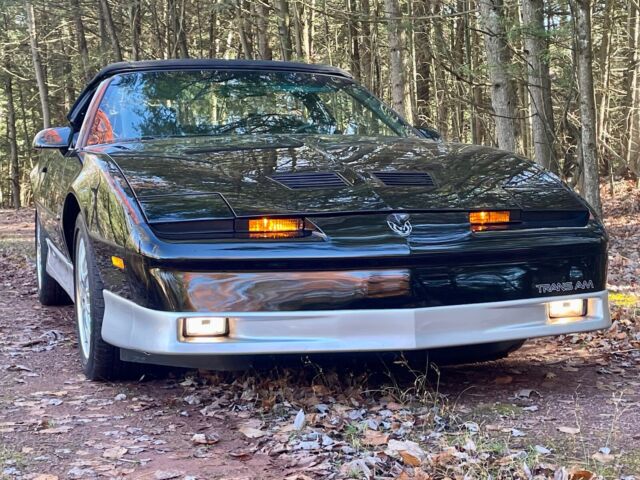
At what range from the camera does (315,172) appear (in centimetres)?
341

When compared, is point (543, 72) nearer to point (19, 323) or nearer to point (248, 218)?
point (19, 323)

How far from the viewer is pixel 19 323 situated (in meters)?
5.44

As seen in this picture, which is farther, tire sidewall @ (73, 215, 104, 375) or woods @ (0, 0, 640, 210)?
woods @ (0, 0, 640, 210)

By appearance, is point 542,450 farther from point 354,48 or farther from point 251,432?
point 354,48

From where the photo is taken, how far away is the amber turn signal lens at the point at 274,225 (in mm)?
2945

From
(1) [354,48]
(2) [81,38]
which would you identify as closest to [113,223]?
(1) [354,48]

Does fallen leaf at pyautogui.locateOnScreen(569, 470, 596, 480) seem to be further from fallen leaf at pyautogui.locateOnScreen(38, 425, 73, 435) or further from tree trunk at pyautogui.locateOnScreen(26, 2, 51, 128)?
tree trunk at pyautogui.locateOnScreen(26, 2, 51, 128)

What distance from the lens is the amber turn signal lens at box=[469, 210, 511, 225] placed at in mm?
3158

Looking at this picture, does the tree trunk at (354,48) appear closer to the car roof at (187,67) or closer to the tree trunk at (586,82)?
the tree trunk at (586,82)

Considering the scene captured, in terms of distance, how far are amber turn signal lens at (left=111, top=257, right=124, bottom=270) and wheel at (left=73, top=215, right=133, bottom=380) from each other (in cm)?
28

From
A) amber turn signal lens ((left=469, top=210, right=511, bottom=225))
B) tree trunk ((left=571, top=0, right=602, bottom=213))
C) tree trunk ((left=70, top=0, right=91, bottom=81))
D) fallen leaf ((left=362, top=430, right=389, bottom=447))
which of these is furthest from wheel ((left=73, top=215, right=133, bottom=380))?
tree trunk ((left=70, top=0, right=91, bottom=81))

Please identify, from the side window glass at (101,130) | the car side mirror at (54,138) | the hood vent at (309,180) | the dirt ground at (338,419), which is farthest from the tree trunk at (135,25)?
the hood vent at (309,180)

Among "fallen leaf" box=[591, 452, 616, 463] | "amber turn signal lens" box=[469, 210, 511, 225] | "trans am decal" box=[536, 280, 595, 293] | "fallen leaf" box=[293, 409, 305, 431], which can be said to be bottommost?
"fallen leaf" box=[591, 452, 616, 463]

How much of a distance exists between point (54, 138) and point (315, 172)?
80.5 inches
